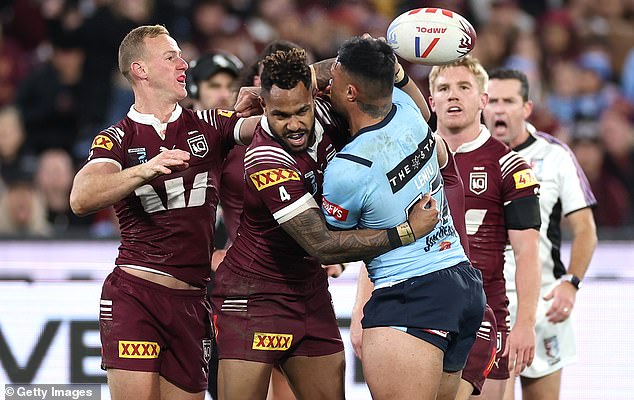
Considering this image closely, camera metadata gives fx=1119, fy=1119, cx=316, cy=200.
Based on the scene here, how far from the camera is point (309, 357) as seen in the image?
5707 mm

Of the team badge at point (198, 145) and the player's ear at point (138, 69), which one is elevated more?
the player's ear at point (138, 69)

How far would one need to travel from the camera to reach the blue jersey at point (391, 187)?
5.16 metres

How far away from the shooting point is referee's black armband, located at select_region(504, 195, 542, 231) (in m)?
6.33

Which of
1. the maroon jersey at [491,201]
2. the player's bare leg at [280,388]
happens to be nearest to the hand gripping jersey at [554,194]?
the maroon jersey at [491,201]

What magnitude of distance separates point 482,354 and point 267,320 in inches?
46.8

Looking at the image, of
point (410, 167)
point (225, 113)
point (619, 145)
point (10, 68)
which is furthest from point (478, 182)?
point (10, 68)

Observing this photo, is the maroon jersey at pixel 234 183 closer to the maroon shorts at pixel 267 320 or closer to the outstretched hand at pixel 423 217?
the maroon shorts at pixel 267 320

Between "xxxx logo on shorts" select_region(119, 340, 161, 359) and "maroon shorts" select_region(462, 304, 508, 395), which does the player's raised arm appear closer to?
"xxxx logo on shorts" select_region(119, 340, 161, 359)

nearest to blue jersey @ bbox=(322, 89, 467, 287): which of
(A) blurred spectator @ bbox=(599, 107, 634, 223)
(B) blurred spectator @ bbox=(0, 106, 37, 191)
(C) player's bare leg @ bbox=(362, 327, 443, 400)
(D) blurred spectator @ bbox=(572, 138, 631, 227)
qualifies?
(C) player's bare leg @ bbox=(362, 327, 443, 400)

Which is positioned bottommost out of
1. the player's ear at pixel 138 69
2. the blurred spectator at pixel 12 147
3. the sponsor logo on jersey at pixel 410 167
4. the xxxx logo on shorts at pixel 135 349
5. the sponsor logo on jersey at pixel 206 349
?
the sponsor logo on jersey at pixel 206 349

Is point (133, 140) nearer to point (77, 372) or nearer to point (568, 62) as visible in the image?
point (77, 372)

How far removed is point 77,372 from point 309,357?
2.82m

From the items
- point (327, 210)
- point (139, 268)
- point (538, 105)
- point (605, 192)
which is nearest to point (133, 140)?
point (139, 268)

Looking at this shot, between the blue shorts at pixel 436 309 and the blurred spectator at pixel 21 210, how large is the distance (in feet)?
17.7
